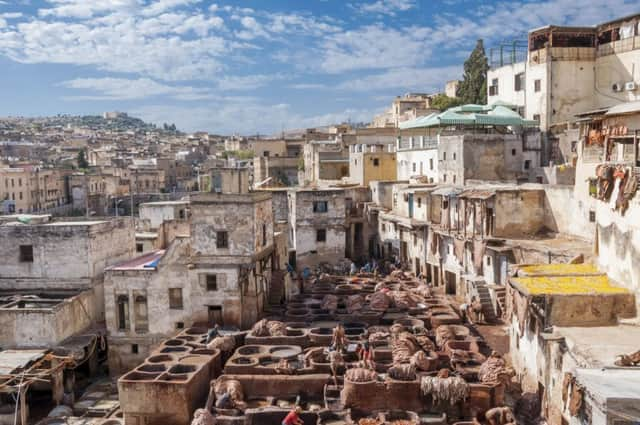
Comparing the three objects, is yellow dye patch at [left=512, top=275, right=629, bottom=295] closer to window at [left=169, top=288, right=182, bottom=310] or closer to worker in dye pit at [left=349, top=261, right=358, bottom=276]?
window at [left=169, top=288, right=182, bottom=310]

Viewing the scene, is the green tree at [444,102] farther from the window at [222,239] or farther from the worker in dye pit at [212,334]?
the worker in dye pit at [212,334]

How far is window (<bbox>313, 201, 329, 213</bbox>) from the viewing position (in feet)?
131

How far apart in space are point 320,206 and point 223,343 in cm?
1746

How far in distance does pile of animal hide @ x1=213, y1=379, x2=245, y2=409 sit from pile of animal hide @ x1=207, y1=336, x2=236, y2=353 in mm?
3265

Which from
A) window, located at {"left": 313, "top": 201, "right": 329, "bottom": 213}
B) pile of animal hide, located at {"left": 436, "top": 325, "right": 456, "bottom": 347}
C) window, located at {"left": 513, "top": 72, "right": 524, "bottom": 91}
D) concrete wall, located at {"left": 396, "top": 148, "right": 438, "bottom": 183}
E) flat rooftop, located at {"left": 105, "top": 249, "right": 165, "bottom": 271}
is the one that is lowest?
pile of animal hide, located at {"left": 436, "top": 325, "right": 456, "bottom": 347}

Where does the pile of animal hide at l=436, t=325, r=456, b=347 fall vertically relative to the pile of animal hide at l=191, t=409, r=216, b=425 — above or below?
above

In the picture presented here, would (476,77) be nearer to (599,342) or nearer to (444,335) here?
(444,335)

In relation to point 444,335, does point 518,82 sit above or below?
above

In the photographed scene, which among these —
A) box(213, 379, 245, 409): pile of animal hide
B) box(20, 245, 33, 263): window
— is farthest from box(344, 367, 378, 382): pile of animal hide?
A: box(20, 245, 33, 263): window

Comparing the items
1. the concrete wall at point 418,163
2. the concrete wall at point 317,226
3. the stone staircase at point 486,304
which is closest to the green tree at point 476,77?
the concrete wall at point 418,163

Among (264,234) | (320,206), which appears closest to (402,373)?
(264,234)

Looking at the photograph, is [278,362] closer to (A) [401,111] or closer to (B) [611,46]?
(B) [611,46]

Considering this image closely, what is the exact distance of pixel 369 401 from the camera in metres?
19.3

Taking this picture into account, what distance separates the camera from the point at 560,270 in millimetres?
22156
